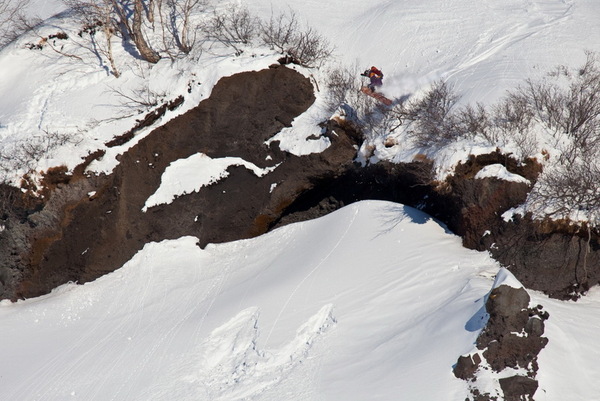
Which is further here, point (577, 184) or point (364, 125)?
point (364, 125)

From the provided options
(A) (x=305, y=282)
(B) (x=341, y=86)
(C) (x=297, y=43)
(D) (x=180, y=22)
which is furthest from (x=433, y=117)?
(D) (x=180, y=22)

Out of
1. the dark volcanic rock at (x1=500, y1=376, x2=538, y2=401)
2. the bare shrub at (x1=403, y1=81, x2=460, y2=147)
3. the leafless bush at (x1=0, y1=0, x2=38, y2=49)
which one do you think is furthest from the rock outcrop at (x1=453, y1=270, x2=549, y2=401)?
the leafless bush at (x1=0, y1=0, x2=38, y2=49)

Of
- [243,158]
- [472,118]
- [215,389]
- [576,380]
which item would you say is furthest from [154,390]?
[472,118]

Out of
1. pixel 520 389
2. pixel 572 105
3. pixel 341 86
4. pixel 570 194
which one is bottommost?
pixel 520 389

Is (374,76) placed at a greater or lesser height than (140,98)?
lesser

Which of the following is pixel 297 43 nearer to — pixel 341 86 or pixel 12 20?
pixel 341 86

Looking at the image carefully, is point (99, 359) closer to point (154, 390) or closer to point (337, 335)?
point (154, 390)
